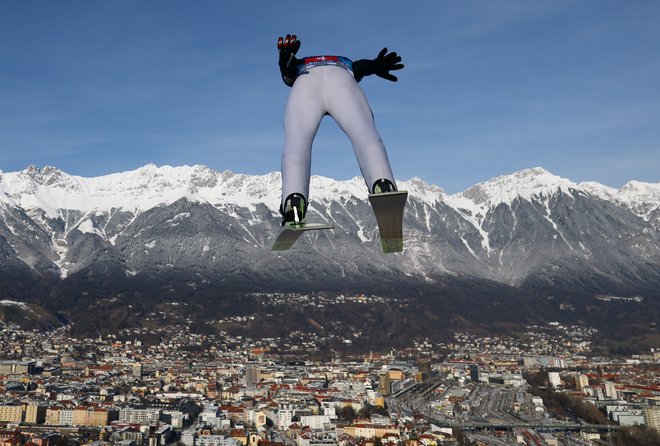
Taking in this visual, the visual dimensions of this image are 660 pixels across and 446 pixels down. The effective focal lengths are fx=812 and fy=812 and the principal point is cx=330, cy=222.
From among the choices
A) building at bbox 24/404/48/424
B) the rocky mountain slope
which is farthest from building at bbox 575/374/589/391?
the rocky mountain slope

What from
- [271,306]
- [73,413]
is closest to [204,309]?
[271,306]

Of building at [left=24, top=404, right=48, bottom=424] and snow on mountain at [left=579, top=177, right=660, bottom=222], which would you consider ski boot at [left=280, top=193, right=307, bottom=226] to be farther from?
snow on mountain at [left=579, top=177, right=660, bottom=222]

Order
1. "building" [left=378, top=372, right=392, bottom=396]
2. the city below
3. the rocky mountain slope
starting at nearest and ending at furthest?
the city below < "building" [left=378, top=372, right=392, bottom=396] < the rocky mountain slope

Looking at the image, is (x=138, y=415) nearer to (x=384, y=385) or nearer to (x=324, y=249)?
(x=384, y=385)

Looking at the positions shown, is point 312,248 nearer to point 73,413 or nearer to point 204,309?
point 204,309

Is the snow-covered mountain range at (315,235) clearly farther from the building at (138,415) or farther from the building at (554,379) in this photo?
the building at (138,415)

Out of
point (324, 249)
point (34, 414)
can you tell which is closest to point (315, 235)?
point (324, 249)

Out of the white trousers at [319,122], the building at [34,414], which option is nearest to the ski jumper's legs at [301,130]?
the white trousers at [319,122]
